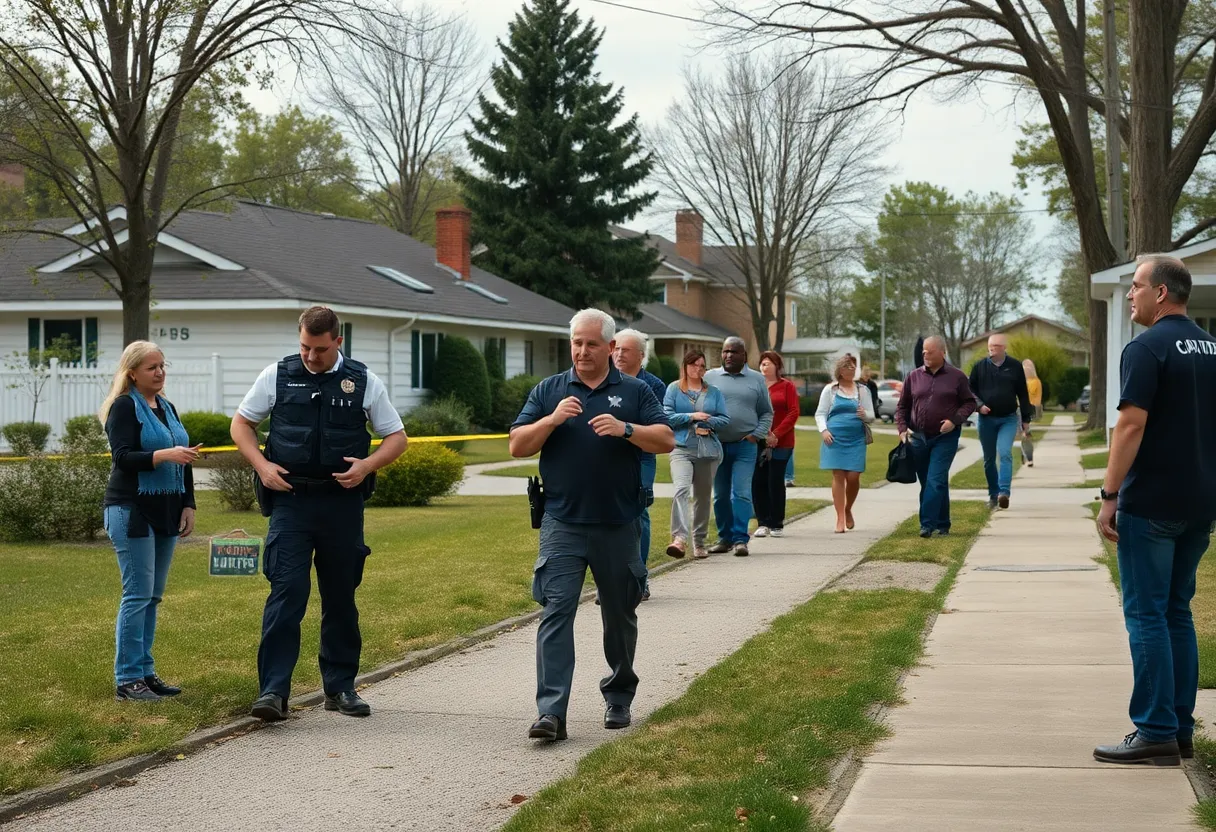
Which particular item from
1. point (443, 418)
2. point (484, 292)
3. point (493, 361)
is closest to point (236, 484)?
point (443, 418)

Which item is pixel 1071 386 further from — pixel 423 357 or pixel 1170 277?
pixel 1170 277

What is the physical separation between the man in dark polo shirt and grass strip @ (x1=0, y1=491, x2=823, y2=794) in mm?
1704

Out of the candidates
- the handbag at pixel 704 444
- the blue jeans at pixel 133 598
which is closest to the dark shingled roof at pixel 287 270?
the handbag at pixel 704 444

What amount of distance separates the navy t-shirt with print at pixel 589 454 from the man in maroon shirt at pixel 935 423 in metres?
8.09

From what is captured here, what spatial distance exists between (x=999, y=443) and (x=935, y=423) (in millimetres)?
2758

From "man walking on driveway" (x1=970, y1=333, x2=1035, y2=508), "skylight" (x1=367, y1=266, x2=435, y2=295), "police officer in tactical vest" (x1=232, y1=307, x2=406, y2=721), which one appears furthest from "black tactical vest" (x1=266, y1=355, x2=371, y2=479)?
"skylight" (x1=367, y1=266, x2=435, y2=295)

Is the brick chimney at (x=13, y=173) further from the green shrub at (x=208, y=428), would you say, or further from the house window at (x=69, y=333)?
the green shrub at (x=208, y=428)

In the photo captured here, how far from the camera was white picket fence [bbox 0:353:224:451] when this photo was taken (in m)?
28.2

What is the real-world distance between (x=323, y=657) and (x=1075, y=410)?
7146 centimetres

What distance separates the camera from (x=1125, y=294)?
26.6m

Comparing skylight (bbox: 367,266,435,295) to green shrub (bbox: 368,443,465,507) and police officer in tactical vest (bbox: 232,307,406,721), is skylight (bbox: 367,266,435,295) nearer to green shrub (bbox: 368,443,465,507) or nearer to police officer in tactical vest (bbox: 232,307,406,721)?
green shrub (bbox: 368,443,465,507)

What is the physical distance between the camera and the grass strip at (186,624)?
21.2ft

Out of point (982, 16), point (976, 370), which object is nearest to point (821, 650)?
point (976, 370)

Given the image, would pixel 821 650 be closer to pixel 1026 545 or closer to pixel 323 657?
pixel 323 657
